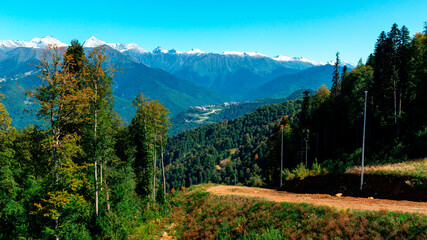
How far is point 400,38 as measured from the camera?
34531mm

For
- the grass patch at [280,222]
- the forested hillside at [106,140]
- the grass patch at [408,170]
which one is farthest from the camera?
the grass patch at [408,170]

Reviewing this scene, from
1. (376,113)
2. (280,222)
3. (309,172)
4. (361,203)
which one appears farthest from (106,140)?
(376,113)

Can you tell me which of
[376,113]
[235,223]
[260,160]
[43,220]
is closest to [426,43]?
[376,113]

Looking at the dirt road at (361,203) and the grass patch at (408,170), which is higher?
the grass patch at (408,170)

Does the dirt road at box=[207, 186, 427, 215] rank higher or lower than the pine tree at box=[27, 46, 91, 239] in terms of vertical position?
lower

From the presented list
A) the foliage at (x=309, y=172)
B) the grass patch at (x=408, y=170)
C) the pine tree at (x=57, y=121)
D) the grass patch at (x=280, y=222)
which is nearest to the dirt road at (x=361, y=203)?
the grass patch at (x=280, y=222)

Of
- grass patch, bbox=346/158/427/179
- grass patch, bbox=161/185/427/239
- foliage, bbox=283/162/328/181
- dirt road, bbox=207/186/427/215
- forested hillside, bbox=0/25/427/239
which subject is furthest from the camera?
foliage, bbox=283/162/328/181

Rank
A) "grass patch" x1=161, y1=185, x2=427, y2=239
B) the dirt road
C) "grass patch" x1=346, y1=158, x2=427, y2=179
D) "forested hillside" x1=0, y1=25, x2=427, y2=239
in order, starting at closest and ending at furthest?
1. "grass patch" x1=161, y1=185, x2=427, y2=239
2. the dirt road
3. "forested hillside" x1=0, y1=25, x2=427, y2=239
4. "grass patch" x1=346, y1=158, x2=427, y2=179

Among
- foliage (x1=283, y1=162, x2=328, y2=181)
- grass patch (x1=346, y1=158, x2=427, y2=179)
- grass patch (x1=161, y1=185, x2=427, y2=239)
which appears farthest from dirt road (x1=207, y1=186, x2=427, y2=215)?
foliage (x1=283, y1=162, x2=328, y2=181)

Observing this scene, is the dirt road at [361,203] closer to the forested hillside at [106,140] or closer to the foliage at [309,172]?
the forested hillside at [106,140]

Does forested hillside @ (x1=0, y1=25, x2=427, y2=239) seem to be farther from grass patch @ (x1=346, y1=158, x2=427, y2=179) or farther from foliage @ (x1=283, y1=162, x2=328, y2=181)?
grass patch @ (x1=346, y1=158, x2=427, y2=179)

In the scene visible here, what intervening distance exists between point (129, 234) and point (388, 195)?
2292cm

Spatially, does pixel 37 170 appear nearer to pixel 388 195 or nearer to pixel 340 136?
pixel 388 195

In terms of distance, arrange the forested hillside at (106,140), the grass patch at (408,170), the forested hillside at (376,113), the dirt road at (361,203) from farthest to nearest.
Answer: the forested hillside at (376,113)
the grass patch at (408,170)
the forested hillside at (106,140)
the dirt road at (361,203)
